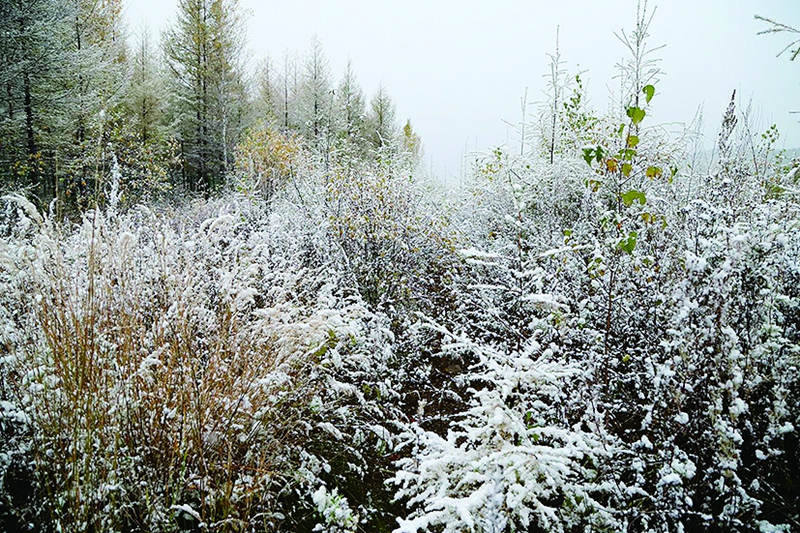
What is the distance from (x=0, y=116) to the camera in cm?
845

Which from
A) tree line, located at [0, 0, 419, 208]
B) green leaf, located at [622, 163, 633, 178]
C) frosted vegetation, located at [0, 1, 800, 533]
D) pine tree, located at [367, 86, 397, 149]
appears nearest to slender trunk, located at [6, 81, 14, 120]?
tree line, located at [0, 0, 419, 208]

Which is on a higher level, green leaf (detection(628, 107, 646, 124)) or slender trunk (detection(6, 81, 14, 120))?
slender trunk (detection(6, 81, 14, 120))

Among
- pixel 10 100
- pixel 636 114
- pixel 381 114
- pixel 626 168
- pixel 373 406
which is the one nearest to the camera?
pixel 636 114

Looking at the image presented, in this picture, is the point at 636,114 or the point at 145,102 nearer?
the point at 636,114

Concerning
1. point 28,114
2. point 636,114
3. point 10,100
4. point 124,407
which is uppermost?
point 10,100

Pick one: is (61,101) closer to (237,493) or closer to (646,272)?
(237,493)

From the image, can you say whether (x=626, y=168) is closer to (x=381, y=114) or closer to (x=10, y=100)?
(x=10, y=100)

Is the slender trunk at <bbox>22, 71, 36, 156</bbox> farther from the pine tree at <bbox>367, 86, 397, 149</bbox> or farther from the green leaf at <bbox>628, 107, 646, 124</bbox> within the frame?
the pine tree at <bbox>367, 86, 397, 149</bbox>

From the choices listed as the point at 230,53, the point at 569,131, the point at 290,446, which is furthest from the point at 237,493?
the point at 230,53

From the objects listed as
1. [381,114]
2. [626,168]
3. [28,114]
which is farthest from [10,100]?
[381,114]

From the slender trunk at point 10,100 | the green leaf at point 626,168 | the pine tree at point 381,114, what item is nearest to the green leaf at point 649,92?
the green leaf at point 626,168

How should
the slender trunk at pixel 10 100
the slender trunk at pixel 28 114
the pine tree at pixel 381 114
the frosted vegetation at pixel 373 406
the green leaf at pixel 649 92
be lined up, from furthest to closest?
1. the pine tree at pixel 381 114
2. the slender trunk at pixel 28 114
3. the slender trunk at pixel 10 100
4. the green leaf at pixel 649 92
5. the frosted vegetation at pixel 373 406

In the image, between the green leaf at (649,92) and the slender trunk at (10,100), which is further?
the slender trunk at (10,100)

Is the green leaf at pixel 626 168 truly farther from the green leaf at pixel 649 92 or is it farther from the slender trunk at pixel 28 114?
the slender trunk at pixel 28 114
